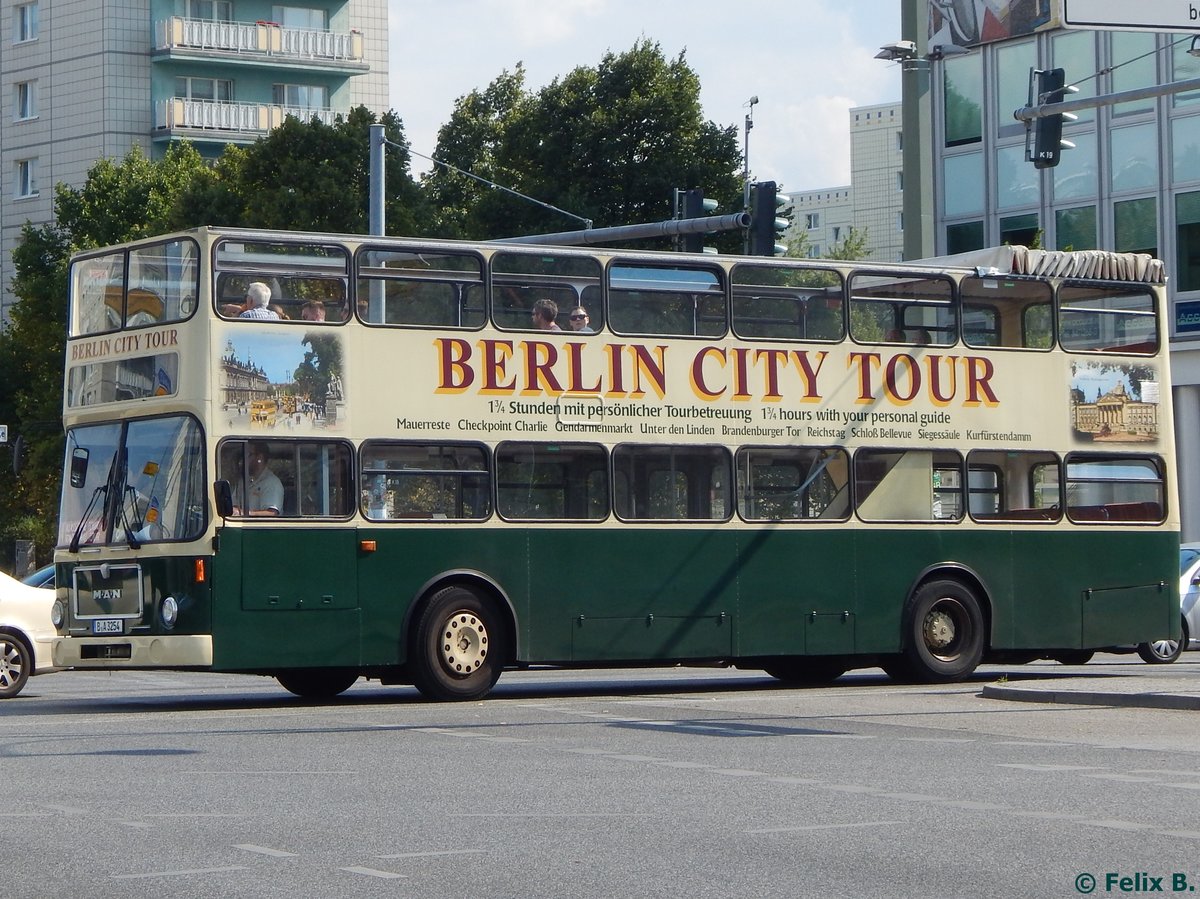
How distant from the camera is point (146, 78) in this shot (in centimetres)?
6531

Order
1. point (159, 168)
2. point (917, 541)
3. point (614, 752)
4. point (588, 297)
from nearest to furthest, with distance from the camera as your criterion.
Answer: point (614, 752) < point (588, 297) < point (917, 541) < point (159, 168)

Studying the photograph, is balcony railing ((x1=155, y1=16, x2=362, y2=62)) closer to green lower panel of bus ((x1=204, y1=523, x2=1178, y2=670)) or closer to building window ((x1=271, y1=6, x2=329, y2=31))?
building window ((x1=271, y1=6, x2=329, y2=31))

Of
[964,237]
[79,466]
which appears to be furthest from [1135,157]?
[79,466]

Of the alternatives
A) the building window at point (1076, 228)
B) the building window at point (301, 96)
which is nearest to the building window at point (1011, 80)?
the building window at point (1076, 228)

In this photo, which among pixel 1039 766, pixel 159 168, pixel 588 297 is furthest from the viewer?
pixel 159 168

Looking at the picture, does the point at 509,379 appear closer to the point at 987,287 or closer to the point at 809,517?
the point at 809,517

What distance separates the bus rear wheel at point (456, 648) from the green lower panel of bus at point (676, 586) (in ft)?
0.49

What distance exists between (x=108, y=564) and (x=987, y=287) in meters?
9.07

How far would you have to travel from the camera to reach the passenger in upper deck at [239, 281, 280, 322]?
18.1m

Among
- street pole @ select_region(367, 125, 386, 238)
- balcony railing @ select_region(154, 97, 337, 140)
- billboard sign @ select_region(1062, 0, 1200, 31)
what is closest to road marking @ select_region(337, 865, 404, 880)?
billboard sign @ select_region(1062, 0, 1200, 31)

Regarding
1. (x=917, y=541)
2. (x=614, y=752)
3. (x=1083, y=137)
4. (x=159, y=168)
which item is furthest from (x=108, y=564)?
(x=159, y=168)

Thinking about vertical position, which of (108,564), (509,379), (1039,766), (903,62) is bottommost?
(1039,766)

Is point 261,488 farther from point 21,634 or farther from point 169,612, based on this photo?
point 21,634

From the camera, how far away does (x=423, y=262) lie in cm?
1881
